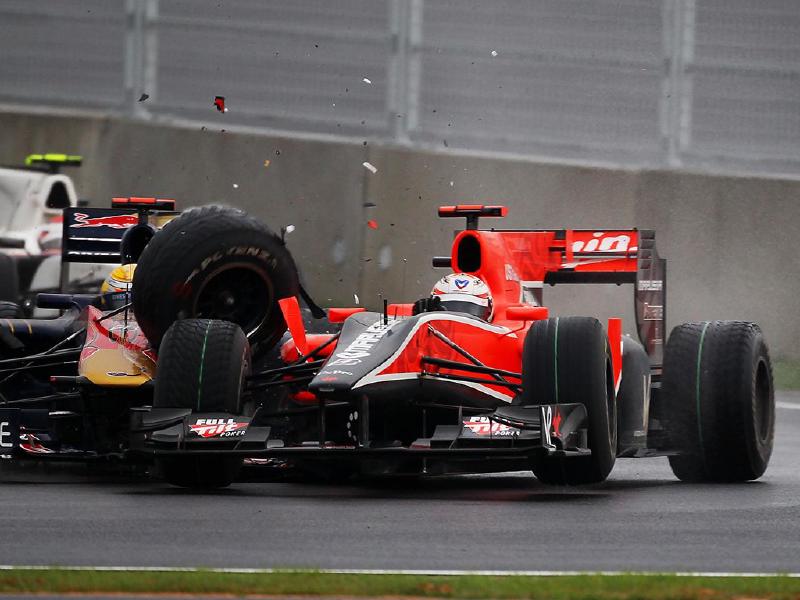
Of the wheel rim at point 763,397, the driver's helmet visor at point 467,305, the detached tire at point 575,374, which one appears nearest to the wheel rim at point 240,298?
the driver's helmet visor at point 467,305

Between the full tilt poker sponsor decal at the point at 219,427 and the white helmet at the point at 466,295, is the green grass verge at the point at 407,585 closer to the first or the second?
the full tilt poker sponsor decal at the point at 219,427

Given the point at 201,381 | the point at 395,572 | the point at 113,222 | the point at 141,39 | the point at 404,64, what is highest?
the point at 141,39

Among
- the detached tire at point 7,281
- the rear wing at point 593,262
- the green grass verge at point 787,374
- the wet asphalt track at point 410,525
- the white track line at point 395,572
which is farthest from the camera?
the green grass verge at point 787,374

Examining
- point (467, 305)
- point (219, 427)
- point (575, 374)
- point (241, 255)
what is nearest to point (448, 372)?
point (467, 305)

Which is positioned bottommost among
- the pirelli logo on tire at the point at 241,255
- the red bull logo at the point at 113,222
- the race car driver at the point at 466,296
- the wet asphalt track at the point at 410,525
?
the wet asphalt track at the point at 410,525

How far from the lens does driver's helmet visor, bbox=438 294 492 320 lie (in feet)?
47.6

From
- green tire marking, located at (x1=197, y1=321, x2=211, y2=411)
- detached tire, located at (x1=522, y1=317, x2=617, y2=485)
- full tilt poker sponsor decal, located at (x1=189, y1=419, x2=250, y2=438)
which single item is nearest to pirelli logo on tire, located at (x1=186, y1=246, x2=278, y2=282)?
green tire marking, located at (x1=197, y1=321, x2=211, y2=411)

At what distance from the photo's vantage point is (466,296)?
47.8ft

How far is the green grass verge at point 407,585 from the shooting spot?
322 inches

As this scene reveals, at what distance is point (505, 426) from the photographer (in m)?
12.6

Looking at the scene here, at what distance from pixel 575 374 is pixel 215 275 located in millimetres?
3209

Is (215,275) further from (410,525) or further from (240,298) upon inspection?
(410,525)

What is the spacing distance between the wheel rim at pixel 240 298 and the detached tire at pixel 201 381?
1137 millimetres

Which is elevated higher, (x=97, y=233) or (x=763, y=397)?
(x=97, y=233)
